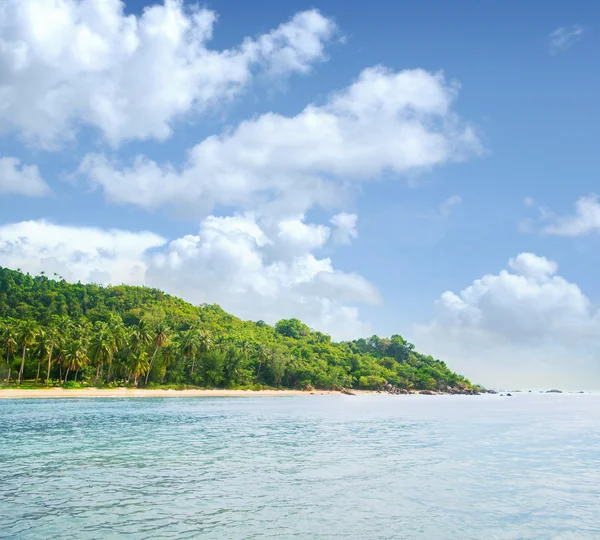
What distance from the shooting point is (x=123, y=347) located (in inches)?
4441

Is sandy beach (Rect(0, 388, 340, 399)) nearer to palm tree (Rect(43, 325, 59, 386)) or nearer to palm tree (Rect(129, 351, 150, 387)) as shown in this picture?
palm tree (Rect(129, 351, 150, 387))

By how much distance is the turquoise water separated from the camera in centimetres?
1497

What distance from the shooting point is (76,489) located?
62.4 feet

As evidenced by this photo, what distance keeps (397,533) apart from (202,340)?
119m

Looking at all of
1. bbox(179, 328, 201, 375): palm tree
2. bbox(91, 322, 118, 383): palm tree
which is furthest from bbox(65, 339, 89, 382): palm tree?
bbox(179, 328, 201, 375): palm tree

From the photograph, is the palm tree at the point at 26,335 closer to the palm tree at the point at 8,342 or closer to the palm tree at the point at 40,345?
the palm tree at the point at 40,345

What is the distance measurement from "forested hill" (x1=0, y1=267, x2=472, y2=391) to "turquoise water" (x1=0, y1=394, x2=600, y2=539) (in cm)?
6871

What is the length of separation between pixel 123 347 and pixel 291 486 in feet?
330

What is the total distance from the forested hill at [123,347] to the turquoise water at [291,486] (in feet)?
225

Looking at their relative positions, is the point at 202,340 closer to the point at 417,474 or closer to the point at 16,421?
the point at 16,421

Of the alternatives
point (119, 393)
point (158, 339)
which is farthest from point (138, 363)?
point (158, 339)

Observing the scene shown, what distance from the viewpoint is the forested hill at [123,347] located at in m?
102

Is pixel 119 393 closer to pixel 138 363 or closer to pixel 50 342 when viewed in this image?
pixel 138 363

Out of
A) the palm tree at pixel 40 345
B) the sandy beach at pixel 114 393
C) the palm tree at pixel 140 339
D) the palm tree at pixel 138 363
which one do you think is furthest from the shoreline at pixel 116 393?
the palm tree at pixel 140 339
